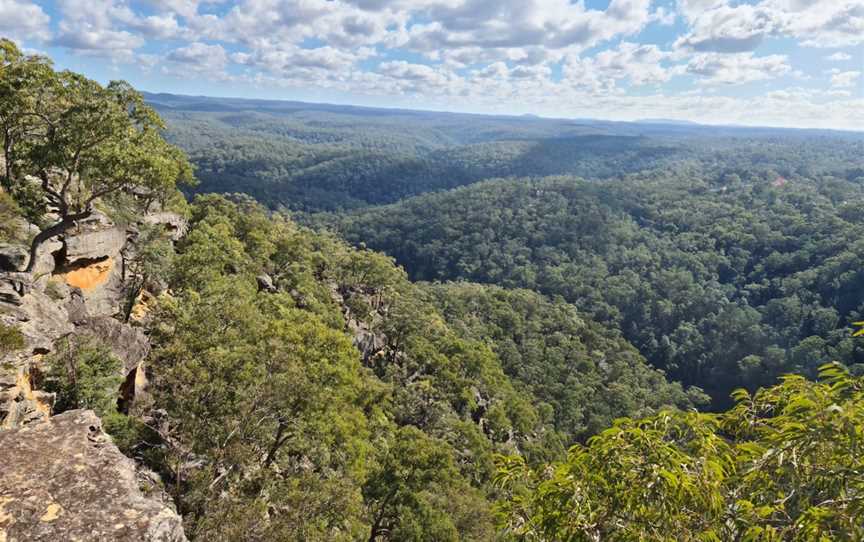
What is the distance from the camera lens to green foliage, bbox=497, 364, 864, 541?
13.1ft

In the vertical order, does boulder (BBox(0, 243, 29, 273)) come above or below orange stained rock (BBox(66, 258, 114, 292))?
above

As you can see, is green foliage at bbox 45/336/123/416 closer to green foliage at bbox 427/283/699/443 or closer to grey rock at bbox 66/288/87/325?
grey rock at bbox 66/288/87/325

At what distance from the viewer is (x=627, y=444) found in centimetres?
516

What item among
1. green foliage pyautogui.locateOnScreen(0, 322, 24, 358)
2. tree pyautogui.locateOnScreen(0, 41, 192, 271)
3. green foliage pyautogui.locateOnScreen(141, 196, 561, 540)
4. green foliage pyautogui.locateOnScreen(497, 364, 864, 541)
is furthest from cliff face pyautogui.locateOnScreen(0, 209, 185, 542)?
green foliage pyautogui.locateOnScreen(497, 364, 864, 541)

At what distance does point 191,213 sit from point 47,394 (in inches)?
1522

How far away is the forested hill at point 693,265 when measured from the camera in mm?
105188

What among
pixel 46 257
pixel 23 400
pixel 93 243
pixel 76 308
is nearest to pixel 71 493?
pixel 23 400

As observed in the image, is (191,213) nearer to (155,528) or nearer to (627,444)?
(155,528)

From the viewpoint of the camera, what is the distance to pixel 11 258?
15547 mm

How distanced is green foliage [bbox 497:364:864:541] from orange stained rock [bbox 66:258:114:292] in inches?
862

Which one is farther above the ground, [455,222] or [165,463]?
[165,463]

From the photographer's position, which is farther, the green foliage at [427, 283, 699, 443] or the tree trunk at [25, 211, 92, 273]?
the green foliage at [427, 283, 699, 443]

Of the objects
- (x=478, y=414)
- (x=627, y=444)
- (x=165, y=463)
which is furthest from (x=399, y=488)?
(x=478, y=414)

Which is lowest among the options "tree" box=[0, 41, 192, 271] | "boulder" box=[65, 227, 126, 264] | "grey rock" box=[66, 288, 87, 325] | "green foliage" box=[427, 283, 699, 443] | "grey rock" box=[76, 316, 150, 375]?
"green foliage" box=[427, 283, 699, 443]
